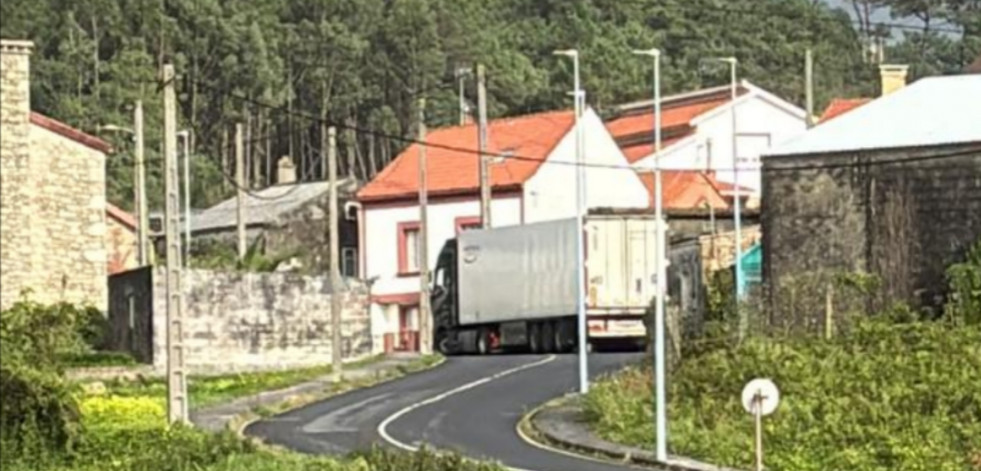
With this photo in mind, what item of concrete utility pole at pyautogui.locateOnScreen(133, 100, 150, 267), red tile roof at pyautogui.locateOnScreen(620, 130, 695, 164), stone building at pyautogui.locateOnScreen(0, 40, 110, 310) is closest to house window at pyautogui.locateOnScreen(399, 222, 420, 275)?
red tile roof at pyautogui.locateOnScreen(620, 130, 695, 164)

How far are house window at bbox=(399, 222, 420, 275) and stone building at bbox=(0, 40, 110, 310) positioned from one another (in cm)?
4562

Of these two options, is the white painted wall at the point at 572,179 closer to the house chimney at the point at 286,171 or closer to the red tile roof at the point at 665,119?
the red tile roof at the point at 665,119

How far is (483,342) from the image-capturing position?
45875mm

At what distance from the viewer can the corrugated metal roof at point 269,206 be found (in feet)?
149

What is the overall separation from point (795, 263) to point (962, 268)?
5.65 meters

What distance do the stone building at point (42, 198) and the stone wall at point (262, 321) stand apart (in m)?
29.6

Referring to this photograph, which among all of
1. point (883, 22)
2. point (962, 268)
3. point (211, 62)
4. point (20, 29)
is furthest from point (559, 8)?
point (20, 29)

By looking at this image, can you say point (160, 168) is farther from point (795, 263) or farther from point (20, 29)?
point (795, 263)

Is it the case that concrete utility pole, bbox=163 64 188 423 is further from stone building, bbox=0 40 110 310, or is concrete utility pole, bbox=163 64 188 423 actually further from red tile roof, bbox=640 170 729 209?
red tile roof, bbox=640 170 729 209

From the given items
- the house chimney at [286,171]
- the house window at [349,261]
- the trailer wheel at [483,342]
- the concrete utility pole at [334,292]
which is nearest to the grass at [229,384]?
the concrete utility pole at [334,292]

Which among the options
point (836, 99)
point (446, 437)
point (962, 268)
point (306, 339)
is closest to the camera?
point (446, 437)

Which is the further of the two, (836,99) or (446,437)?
(836,99)

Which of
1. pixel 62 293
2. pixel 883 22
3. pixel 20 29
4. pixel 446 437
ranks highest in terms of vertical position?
pixel 883 22

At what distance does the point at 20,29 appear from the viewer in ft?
22.8
